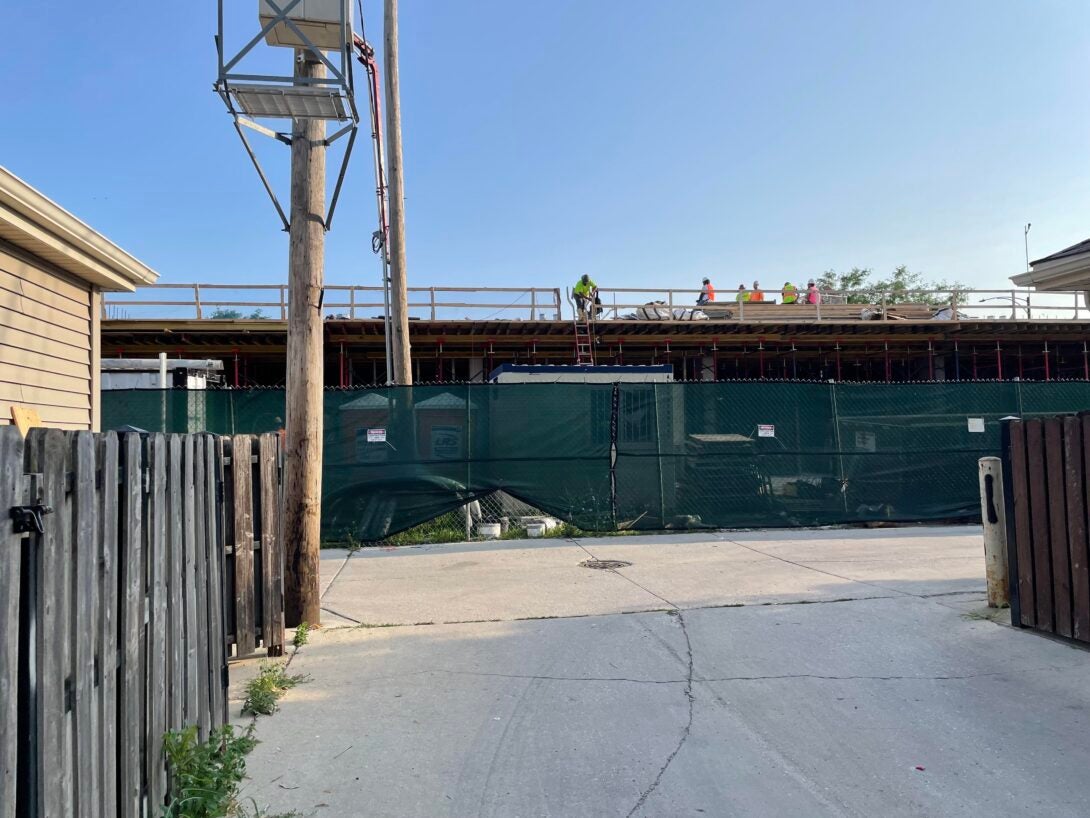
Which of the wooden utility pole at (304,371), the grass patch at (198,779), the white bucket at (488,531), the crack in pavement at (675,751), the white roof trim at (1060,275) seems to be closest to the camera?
the grass patch at (198,779)

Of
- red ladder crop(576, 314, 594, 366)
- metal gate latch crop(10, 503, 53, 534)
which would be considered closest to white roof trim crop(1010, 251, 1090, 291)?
metal gate latch crop(10, 503, 53, 534)

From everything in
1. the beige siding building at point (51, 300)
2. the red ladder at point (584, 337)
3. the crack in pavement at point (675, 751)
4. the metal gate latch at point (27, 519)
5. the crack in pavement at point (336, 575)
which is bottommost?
the crack in pavement at point (675, 751)

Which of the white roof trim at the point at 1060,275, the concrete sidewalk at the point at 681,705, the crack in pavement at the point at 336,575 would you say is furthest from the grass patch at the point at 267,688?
the white roof trim at the point at 1060,275

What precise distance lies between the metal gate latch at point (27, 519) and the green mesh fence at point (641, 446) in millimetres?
9020

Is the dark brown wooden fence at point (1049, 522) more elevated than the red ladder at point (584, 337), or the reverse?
the red ladder at point (584, 337)

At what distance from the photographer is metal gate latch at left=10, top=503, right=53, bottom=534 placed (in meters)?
1.93

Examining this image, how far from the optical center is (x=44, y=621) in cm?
206

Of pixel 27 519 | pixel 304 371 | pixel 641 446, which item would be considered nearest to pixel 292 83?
pixel 304 371

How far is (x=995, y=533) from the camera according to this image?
6.42 m

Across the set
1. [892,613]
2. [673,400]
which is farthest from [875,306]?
[892,613]

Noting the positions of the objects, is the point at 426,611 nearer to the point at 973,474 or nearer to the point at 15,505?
the point at 15,505

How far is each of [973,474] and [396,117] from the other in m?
11.9

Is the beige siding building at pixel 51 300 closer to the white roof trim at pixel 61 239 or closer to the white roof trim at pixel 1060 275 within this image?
the white roof trim at pixel 61 239

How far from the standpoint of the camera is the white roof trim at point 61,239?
5707 mm
